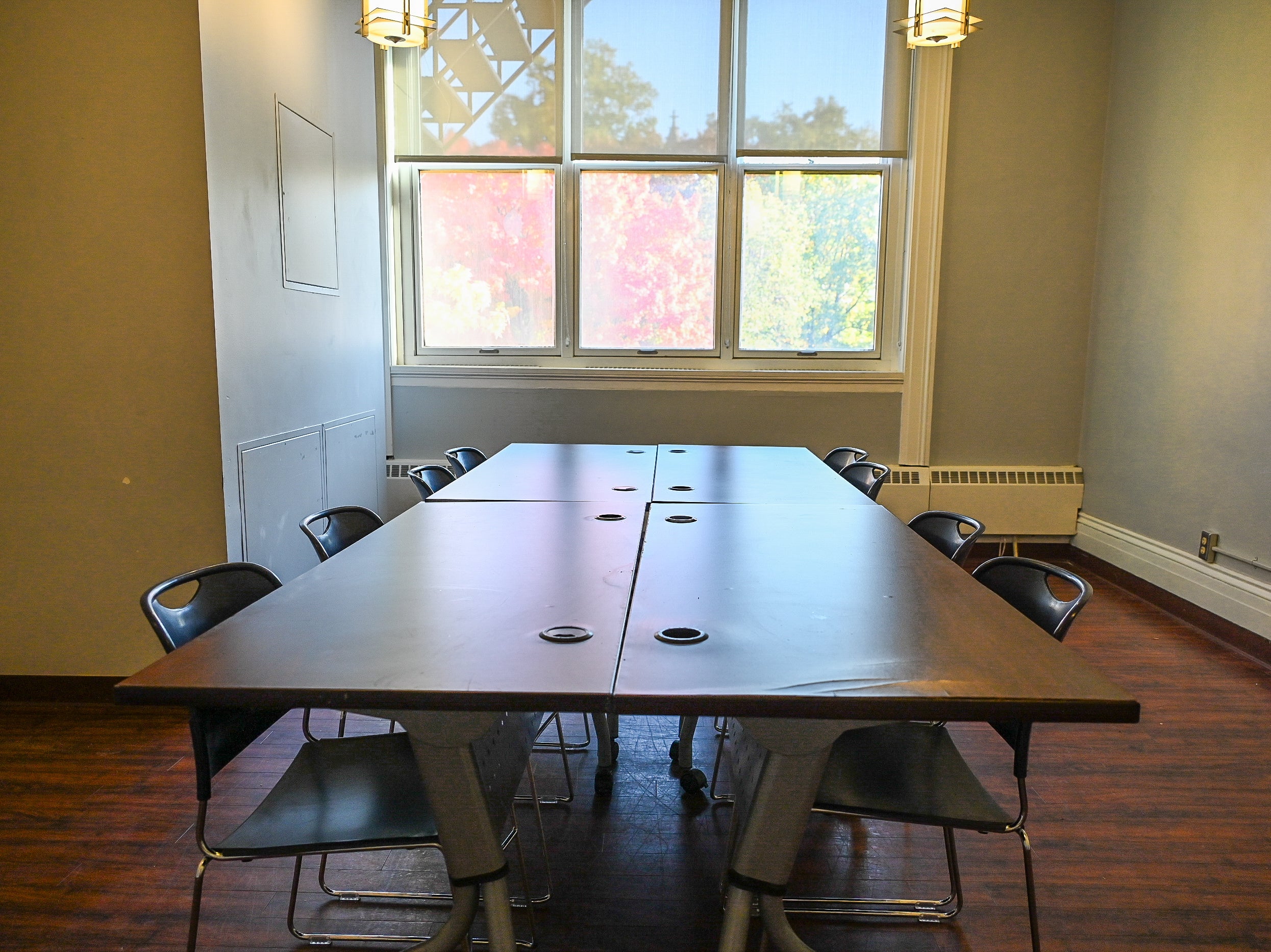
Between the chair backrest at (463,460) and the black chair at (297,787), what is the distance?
204cm

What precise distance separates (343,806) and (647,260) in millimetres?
4671

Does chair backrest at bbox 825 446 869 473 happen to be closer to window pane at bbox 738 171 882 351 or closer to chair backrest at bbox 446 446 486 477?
window pane at bbox 738 171 882 351

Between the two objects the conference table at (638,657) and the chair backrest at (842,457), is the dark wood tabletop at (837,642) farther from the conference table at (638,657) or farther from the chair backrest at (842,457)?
the chair backrest at (842,457)

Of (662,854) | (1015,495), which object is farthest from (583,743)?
(1015,495)

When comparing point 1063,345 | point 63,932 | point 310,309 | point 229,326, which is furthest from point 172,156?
point 1063,345

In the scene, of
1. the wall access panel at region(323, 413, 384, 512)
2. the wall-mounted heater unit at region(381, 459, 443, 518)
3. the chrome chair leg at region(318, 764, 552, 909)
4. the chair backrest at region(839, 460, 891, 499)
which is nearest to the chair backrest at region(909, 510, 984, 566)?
the chair backrest at region(839, 460, 891, 499)

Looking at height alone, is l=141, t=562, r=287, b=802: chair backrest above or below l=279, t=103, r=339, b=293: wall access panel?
below

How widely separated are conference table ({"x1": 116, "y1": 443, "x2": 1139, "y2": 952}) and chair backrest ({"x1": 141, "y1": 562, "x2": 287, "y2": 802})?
0.14m

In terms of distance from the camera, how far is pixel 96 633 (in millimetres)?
3418

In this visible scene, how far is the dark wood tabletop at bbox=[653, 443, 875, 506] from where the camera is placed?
10.6 ft

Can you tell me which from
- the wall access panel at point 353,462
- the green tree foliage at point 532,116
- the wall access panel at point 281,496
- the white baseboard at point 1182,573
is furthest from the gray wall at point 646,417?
the green tree foliage at point 532,116

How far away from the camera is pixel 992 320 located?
18.8 ft

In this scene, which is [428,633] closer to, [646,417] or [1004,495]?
[646,417]

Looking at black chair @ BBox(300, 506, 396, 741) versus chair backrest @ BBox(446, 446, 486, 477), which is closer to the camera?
black chair @ BBox(300, 506, 396, 741)
